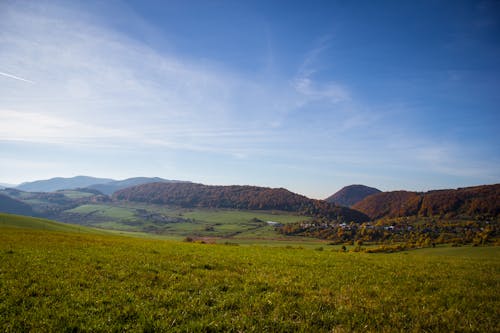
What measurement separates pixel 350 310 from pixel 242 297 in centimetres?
387

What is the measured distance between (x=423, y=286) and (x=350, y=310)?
20.2 ft

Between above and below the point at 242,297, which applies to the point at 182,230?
below

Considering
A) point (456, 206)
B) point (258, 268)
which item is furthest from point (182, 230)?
point (456, 206)

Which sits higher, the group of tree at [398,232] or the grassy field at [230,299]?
the grassy field at [230,299]

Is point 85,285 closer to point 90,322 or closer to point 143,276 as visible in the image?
point 143,276

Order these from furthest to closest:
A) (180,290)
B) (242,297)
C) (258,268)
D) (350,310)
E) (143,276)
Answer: (258,268)
(143,276)
(180,290)
(242,297)
(350,310)

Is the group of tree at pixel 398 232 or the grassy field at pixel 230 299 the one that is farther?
the group of tree at pixel 398 232

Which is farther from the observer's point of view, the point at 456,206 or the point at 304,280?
the point at 456,206

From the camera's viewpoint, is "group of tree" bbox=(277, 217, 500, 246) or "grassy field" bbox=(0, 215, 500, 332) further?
"group of tree" bbox=(277, 217, 500, 246)

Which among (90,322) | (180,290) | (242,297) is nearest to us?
(90,322)

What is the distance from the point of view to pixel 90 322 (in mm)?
7289

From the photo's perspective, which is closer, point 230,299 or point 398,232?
point 230,299

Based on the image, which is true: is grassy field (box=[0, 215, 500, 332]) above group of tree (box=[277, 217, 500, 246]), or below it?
above

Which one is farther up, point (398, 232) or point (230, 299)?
point (230, 299)
